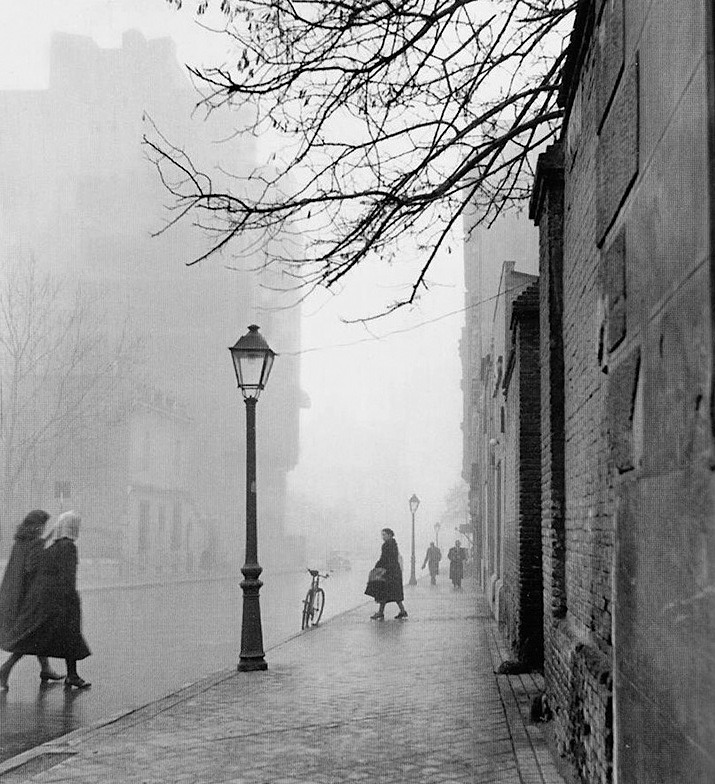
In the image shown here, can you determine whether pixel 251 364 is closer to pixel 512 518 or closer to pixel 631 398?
pixel 512 518

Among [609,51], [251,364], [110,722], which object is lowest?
[110,722]

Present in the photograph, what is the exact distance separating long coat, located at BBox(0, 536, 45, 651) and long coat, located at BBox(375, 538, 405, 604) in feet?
34.7

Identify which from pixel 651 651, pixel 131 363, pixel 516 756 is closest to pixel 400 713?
pixel 516 756

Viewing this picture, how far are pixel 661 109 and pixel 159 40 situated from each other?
306 ft

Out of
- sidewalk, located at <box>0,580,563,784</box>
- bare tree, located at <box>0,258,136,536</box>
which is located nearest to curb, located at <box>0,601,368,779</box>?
sidewalk, located at <box>0,580,563,784</box>

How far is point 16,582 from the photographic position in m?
11.5

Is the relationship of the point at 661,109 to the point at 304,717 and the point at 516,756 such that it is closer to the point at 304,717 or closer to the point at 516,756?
the point at 516,756

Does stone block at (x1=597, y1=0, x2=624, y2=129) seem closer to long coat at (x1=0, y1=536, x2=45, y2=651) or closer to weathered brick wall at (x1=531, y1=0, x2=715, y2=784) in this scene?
weathered brick wall at (x1=531, y1=0, x2=715, y2=784)

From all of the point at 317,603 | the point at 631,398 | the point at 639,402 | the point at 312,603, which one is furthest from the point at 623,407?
the point at 317,603

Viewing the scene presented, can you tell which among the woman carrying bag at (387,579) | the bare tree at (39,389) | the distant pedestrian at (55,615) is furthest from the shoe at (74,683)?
the bare tree at (39,389)

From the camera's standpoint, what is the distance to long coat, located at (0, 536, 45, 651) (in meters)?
11.3

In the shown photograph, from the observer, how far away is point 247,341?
44.5 feet

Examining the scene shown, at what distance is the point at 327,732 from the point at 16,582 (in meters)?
4.74

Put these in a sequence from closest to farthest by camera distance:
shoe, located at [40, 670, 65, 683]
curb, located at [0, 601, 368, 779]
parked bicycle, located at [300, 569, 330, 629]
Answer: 1. curb, located at [0, 601, 368, 779]
2. shoe, located at [40, 670, 65, 683]
3. parked bicycle, located at [300, 569, 330, 629]
